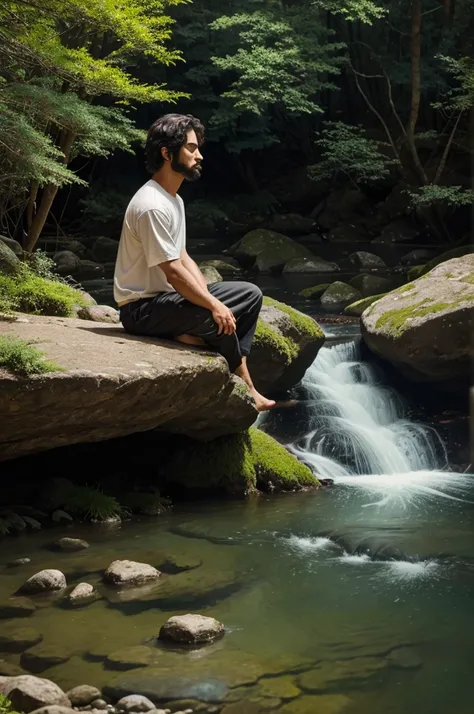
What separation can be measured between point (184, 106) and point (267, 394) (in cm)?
1944

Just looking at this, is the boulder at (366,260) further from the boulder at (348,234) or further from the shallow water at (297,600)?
the shallow water at (297,600)

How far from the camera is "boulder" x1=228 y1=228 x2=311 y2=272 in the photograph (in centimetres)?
2225

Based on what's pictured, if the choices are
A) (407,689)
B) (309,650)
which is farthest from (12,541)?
(407,689)

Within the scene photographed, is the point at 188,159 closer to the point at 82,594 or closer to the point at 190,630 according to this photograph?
the point at 82,594

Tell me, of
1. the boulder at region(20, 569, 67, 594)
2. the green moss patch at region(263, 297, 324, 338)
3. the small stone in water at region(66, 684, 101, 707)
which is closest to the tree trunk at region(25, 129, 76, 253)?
the green moss patch at region(263, 297, 324, 338)

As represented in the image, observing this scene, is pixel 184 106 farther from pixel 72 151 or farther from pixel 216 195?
pixel 72 151

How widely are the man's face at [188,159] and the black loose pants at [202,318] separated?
33.3 inches

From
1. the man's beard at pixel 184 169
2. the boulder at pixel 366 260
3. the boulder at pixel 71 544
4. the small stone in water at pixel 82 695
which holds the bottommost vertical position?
the boulder at pixel 71 544

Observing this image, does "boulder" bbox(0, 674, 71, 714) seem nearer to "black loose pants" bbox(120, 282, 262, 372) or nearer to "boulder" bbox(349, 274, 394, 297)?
"black loose pants" bbox(120, 282, 262, 372)

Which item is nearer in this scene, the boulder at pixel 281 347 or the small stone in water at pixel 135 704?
the small stone in water at pixel 135 704

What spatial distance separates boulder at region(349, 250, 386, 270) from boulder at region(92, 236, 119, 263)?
631cm

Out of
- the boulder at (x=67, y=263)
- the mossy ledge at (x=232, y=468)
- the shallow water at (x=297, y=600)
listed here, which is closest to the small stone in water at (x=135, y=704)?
the shallow water at (x=297, y=600)

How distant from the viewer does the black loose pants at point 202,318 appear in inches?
251

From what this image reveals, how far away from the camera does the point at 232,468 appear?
7.80 metres
